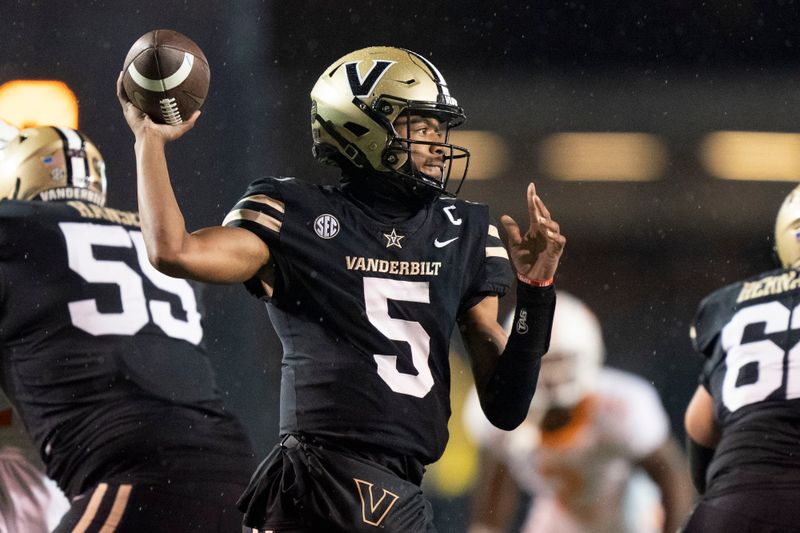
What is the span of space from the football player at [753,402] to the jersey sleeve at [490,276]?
4.15ft

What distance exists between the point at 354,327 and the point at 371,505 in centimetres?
38

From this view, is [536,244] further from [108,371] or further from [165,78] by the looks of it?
[108,371]

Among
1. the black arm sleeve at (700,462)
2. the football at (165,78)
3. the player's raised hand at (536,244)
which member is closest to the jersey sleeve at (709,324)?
the black arm sleeve at (700,462)

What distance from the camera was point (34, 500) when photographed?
17.2 ft

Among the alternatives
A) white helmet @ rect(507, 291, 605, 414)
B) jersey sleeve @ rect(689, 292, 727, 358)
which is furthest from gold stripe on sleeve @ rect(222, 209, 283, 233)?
white helmet @ rect(507, 291, 605, 414)

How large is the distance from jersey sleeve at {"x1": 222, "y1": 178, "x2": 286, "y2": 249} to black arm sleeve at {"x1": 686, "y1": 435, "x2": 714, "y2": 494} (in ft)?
7.19

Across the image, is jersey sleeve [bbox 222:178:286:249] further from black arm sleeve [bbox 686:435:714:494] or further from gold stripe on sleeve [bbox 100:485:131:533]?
black arm sleeve [bbox 686:435:714:494]

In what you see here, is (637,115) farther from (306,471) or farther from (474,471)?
(306,471)

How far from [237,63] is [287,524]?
4357 mm

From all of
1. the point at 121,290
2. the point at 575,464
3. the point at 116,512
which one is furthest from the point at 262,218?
the point at 575,464

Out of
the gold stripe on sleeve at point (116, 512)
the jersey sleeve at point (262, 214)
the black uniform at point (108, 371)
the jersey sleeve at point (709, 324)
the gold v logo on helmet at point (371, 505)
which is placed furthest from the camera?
the jersey sleeve at point (709, 324)

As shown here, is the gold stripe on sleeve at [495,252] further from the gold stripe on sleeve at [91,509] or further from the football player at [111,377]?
the gold stripe on sleeve at [91,509]

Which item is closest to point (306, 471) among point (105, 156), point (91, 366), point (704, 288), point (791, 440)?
point (91, 366)

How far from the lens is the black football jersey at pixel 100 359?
360 centimetres
